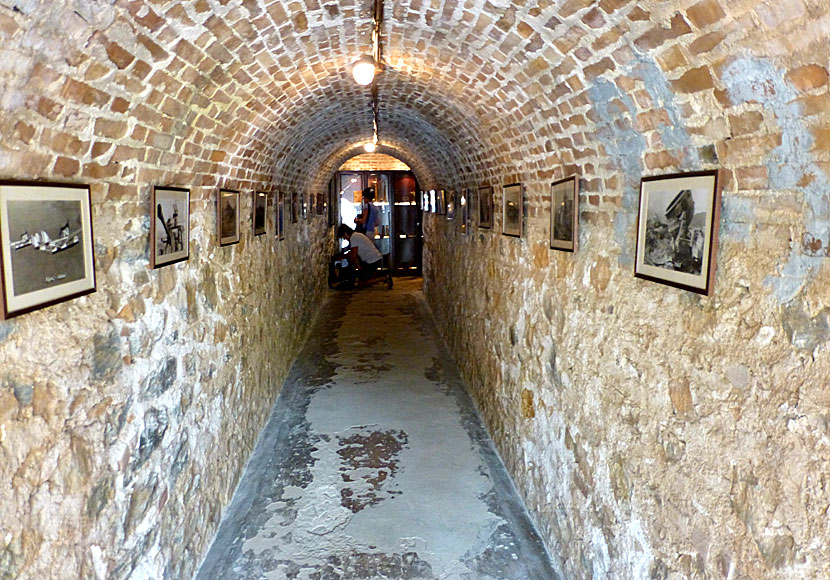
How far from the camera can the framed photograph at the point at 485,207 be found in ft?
17.8

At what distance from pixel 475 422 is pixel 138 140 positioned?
3.94 metres

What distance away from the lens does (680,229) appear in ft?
7.22

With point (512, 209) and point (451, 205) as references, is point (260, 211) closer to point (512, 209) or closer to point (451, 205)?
point (512, 209)

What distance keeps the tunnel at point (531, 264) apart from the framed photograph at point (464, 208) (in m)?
2.15

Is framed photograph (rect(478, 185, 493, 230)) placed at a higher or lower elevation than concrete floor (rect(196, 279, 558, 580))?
higher

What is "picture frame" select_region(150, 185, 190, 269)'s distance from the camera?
2902 mm

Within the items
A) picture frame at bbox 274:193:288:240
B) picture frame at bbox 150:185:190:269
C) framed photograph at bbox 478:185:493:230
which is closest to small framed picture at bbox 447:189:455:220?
framed photograph at bbox 478:185:493:230

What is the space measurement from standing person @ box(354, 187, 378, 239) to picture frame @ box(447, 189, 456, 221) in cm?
656

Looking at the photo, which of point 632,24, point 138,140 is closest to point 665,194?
point 632,24

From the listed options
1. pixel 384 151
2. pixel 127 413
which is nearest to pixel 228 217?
pixel 127 413

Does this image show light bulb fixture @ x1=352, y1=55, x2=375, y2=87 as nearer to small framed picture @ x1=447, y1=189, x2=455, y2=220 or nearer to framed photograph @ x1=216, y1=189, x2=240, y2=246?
framed photograph @ x1=216, y1=189, x2=240, y2=246

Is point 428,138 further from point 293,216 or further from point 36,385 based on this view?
point 36,385

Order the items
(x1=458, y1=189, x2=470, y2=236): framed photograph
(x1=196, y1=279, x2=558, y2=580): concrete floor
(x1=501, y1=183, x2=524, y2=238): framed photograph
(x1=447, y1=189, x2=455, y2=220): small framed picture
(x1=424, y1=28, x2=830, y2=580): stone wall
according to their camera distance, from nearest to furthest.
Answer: (x1=424, y1=28, x2=830, y2=580): stone wall
(x1=196, y1=279, x2=558, y2=580): concrete floor
(x1=501, y1=183, x2=524, y2=238): framed photograph
(x1=458, y1=189, x2=470, y2=236): framed photograph
(x1=447, y1=189, x2=455, y2=220): small framed picture

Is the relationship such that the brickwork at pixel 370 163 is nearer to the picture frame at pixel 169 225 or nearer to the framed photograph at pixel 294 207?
the framed photograph at pixel 294 207
